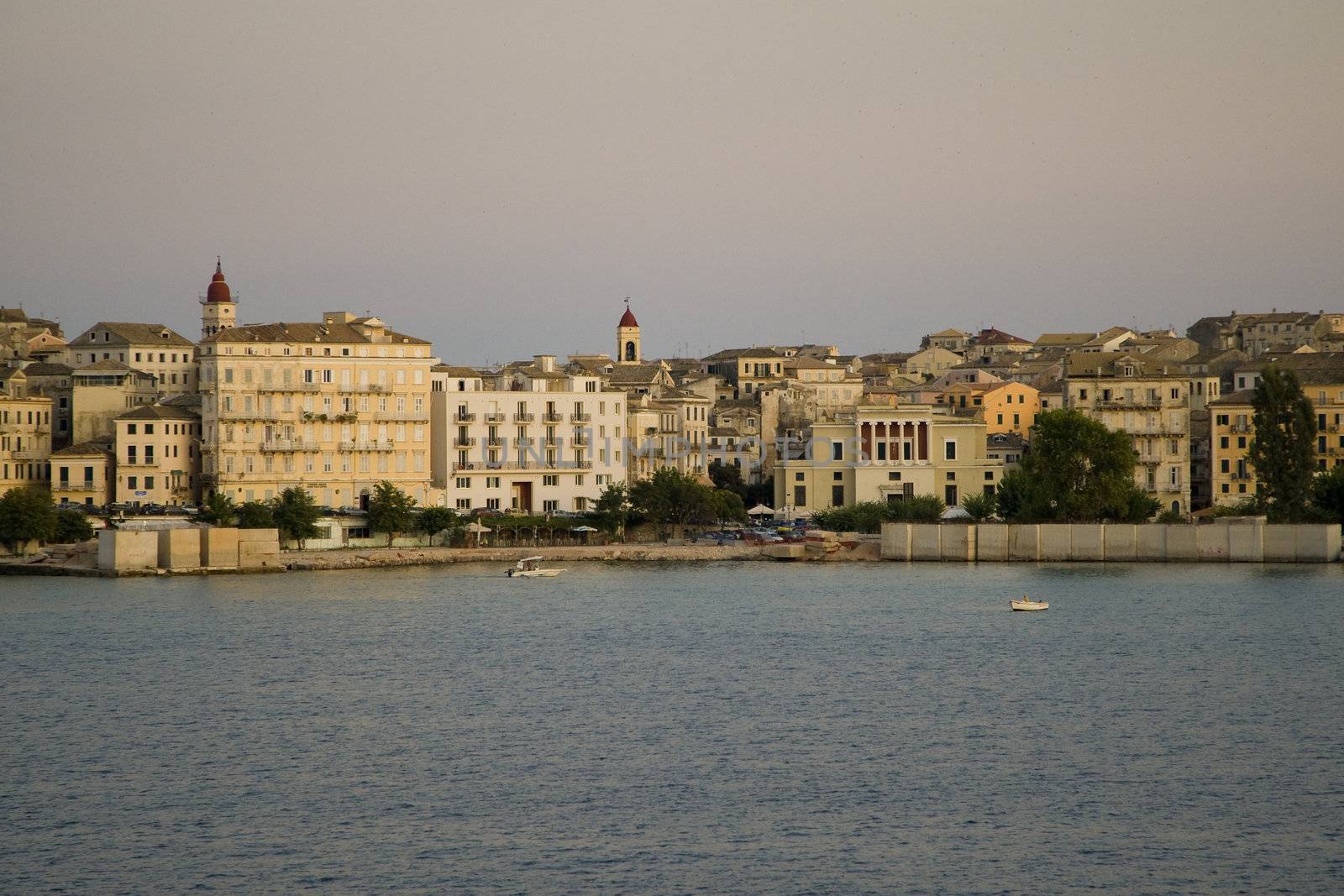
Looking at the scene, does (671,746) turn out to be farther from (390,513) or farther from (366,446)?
(366,446)

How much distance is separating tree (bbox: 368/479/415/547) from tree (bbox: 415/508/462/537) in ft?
0.98

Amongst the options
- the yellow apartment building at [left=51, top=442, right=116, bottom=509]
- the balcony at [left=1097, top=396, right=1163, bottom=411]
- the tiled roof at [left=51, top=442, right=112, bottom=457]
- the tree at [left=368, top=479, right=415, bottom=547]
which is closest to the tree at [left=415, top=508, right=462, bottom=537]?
the tree at [left=368, top=479, right=415, bottom=547]

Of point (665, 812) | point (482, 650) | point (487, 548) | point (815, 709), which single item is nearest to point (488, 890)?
point (665, 812)

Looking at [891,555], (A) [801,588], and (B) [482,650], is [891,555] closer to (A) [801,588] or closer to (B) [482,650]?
(A) [801,588]

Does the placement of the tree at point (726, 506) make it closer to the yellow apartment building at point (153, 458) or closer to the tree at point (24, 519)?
the yellow apartment building at point (153, 458)

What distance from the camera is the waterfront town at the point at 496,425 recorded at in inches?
2739

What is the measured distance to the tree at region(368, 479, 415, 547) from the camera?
220ft

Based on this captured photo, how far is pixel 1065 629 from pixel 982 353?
248 feet

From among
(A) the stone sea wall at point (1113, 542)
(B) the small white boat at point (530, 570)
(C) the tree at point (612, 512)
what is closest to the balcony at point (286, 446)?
(B) the small white boat at point (530, 570)

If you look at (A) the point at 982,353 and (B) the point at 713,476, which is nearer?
(B) the point at 713,476

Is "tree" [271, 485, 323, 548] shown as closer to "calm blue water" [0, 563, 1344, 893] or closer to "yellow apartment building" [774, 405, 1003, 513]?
"calm blue water" [0, 563, 1344, 893]

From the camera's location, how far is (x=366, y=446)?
70438 mm

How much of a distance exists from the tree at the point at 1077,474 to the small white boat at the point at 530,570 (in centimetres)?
1718

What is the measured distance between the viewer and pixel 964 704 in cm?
3503
